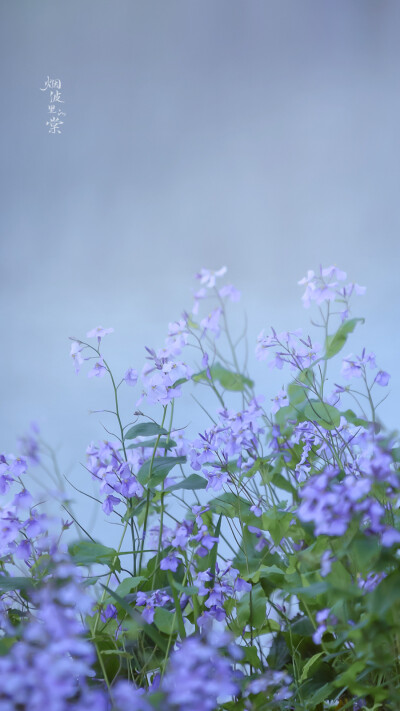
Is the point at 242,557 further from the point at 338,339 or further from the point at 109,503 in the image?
the point at 338,339

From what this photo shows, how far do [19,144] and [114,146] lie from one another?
302 mm

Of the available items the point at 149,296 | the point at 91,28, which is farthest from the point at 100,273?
the point at 91,28

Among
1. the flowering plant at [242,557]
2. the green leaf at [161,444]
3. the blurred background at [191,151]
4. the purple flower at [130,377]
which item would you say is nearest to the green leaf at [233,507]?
the flowering plant at [242,557]

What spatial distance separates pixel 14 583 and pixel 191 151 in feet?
5.28

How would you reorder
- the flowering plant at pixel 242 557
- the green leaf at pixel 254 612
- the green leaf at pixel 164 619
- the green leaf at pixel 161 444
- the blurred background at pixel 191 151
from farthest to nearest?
the blurred background at pixel 191 151
the green leaf at pixel 161 444
the green leaf at pixel 254 612
the green leaf at pixel 164 619
the flowering plant at pixel 242 557

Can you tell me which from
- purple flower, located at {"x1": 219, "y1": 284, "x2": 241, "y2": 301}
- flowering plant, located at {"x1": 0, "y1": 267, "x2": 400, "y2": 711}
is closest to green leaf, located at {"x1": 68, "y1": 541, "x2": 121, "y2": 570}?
flowering plant, located at {"x1": 0, "y1": 267, "x2": 400, "y2": 711}

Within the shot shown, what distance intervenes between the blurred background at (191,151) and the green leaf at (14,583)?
4.20 feet

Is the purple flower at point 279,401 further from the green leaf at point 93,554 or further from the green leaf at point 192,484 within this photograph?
the green leaf at point 93,554

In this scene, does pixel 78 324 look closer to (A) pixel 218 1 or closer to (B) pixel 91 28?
(B) pixel 91 28

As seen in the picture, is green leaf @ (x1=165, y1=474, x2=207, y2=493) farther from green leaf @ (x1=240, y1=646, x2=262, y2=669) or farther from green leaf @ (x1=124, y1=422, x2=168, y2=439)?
green leaf @ (x1=240, y1=646, x2=262, y2=669)

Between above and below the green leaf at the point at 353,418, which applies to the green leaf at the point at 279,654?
below

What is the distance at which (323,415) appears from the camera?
40.2 inches

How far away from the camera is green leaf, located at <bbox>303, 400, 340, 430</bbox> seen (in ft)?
3.25

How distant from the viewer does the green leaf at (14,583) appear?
90 cm
